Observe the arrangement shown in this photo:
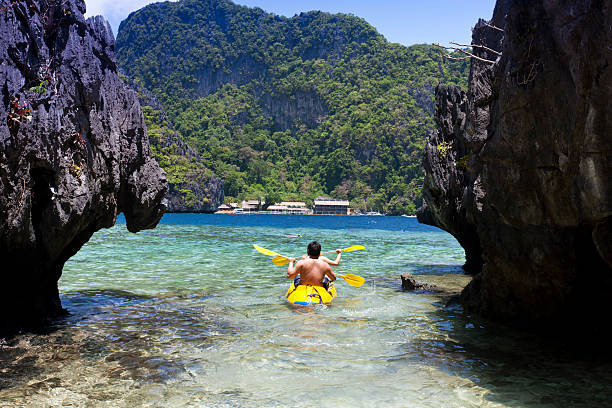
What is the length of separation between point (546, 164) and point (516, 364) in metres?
2.34

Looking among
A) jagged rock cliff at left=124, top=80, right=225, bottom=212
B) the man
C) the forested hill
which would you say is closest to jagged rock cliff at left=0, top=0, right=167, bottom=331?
the man

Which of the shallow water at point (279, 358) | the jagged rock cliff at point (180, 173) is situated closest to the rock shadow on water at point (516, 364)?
the shallow water at point (279, 358)

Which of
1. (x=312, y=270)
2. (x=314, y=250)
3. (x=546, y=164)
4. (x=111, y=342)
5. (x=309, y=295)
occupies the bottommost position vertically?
(x=111, y=342)

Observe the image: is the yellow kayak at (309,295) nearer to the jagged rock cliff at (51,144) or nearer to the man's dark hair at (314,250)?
the man's dark hair at (314,250)

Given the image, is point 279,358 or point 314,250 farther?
point 314,250

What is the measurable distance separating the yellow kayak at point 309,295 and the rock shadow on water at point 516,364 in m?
2.47

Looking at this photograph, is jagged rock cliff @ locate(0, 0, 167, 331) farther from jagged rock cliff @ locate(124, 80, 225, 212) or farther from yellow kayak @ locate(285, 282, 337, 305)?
jagged rock cliff @ locate(124, 80, 225, 212)

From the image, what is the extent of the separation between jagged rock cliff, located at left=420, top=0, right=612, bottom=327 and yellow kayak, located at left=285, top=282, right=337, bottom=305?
9.05ft

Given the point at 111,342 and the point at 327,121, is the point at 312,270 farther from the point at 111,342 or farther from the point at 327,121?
the point at 327,121

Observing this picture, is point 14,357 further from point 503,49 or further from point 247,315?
point 503,49

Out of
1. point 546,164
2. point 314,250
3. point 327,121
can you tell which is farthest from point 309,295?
point 327,121

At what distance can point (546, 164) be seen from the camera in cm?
552

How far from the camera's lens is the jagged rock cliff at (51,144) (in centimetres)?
523

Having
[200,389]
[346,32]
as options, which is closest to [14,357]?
[200,389]
